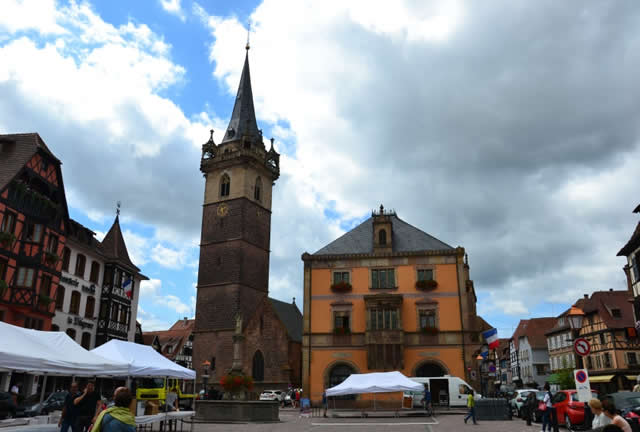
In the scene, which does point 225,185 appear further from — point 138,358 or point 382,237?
point 138,358

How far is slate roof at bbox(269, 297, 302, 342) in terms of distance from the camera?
65.3 meters

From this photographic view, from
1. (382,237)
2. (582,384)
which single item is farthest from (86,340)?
(582,384)

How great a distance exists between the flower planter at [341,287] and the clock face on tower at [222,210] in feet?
76.6

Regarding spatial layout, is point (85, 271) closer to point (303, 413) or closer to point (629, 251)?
Result: point (303, 413)

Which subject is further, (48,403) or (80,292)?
(80,292)

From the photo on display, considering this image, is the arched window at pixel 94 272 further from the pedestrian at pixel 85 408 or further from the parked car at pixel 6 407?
the pedestrian at pixel 85 408

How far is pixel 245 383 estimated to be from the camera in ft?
90.0

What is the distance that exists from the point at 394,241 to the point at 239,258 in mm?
20537

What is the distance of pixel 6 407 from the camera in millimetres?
21500

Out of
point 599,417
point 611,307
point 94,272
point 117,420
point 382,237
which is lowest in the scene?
point 599,417

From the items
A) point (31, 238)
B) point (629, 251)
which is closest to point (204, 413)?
point (31, 238)

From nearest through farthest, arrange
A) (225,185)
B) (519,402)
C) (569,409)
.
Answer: (569,409)
(519,402)
(225,185)

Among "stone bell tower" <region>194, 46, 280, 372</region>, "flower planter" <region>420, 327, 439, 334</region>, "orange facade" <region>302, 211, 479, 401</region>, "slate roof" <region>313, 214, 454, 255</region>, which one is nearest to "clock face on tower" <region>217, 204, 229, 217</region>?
"stone bell tower" <region>194, 46, 280, 372</region>

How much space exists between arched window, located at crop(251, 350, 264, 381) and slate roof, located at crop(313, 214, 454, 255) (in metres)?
16.3
